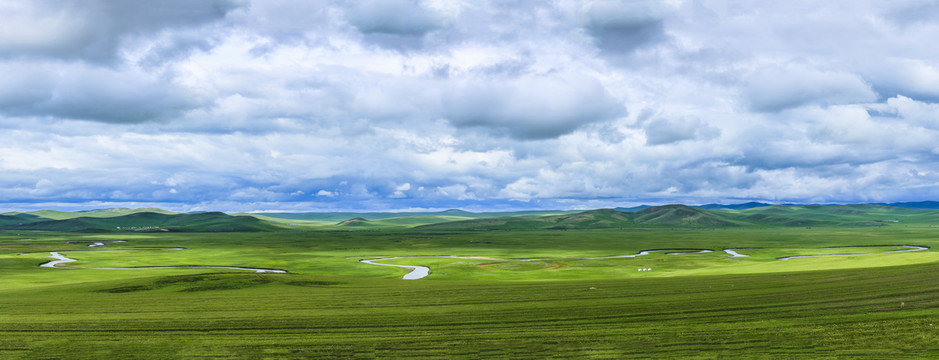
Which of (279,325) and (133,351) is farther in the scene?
(279,325)

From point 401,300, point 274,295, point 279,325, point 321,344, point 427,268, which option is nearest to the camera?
point 321,344

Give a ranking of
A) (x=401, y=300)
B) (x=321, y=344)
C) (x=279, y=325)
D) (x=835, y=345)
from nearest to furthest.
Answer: (x=835, y=345), (x=321, y=344), (x=279, y=325), (x=401, y=300)

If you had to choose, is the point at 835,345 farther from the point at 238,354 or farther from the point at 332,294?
the point at 332,294

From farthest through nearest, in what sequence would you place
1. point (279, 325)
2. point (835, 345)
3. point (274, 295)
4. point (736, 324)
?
1. point (274, 295)
2. point (279, 325)
3. point (736, 324)
4. point (835, 345)

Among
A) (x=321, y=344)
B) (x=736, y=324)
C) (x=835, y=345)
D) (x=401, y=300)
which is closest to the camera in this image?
(x=835, y=345)

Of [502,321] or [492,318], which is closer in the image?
[502,321]

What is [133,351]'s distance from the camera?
32875 mm

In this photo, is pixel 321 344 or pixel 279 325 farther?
pixel 279 325

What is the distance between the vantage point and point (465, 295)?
5259 centimetres

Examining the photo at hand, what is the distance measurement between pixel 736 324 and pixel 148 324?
39120mm

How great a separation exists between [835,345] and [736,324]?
614 cm

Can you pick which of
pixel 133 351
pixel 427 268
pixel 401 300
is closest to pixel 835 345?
pixel 401 300

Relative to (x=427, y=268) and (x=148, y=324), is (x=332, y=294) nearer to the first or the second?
(x=148, y=324)

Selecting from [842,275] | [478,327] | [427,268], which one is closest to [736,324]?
[478,327]
